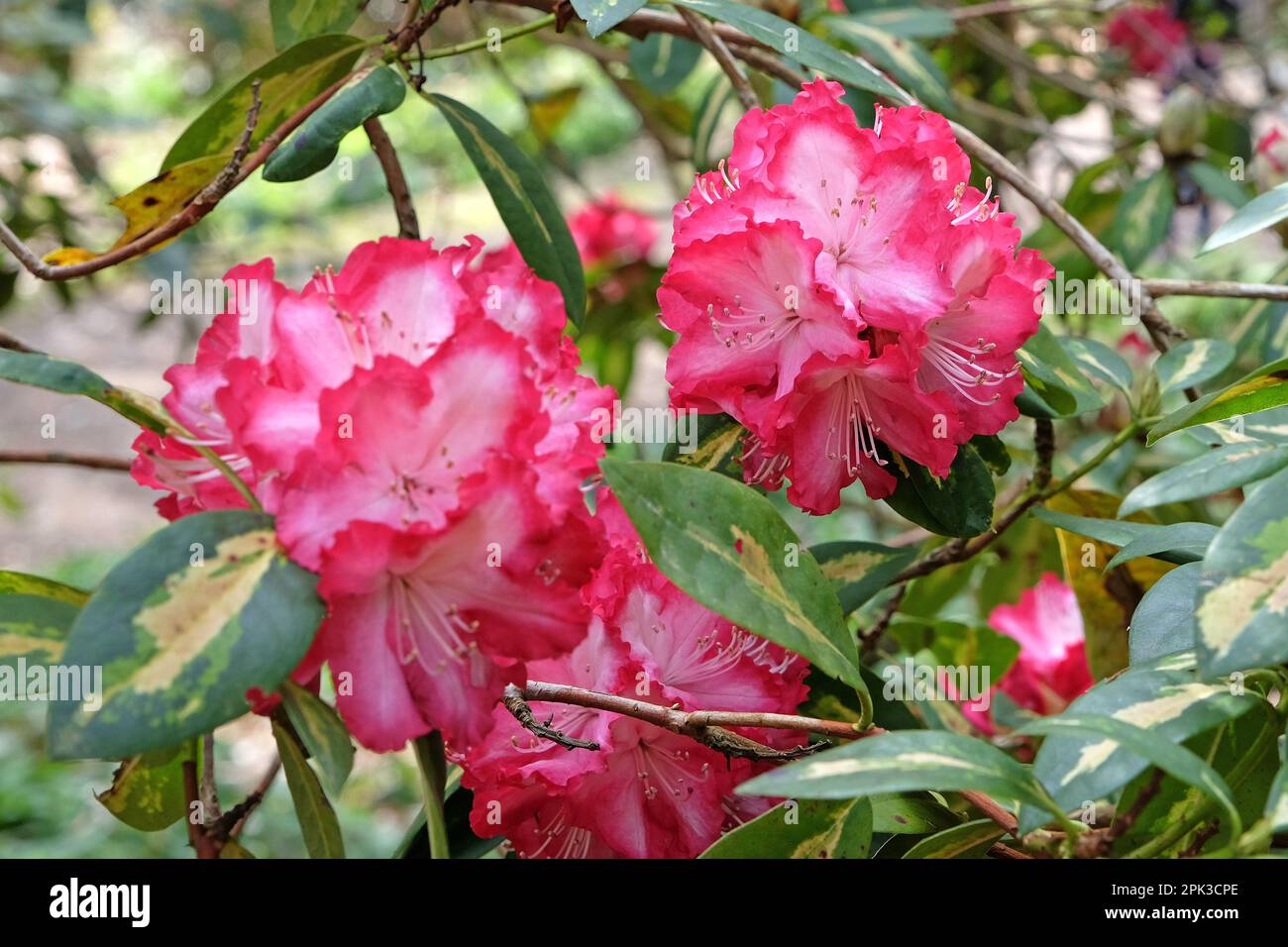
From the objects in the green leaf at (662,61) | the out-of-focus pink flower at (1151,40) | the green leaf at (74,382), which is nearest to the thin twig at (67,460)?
the green leaf at (74,382)

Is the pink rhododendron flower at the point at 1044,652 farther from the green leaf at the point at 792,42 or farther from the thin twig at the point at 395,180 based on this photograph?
the thin twig at the point at 395,180

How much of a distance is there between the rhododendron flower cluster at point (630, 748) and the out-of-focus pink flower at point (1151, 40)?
2.07 m

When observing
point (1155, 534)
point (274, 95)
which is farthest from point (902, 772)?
point (274, 95)

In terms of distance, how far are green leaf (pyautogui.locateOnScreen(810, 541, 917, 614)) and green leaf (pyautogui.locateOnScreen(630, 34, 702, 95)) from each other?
641 mm

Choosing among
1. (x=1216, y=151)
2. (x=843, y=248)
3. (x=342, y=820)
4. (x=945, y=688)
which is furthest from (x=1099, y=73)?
(x=342, y=820)

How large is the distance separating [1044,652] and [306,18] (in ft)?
2.78

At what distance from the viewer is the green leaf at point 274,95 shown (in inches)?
33.8

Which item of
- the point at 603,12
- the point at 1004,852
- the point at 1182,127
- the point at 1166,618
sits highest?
the point at 1182,127

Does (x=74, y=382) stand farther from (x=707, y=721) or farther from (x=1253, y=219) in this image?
(x=1253, y=219)

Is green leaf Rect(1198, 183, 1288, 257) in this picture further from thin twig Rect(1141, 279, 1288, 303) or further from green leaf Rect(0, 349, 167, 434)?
green leaf Rect(0, 349, 167, 434)

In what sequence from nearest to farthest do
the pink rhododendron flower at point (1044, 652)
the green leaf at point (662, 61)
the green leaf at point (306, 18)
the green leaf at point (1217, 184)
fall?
the green leaf at point (306, 18) < the pink rhododendron flower at point (1044, 652) < the green leaf at point (662, 61) < the green leaf at point (1217, 184)

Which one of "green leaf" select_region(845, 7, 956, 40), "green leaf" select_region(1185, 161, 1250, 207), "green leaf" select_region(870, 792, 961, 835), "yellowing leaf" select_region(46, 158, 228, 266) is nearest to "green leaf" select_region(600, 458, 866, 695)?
"green leaf" select_region(870, 792, 961, 835)

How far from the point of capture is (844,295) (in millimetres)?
660

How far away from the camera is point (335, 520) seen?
1.65 feet
